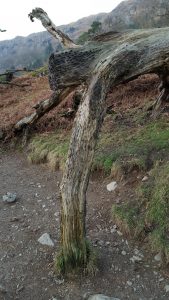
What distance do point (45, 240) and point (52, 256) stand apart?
476 millimetres

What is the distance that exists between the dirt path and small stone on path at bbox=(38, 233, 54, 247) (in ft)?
0.28

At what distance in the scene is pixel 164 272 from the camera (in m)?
5.55

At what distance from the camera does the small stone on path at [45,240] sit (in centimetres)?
643

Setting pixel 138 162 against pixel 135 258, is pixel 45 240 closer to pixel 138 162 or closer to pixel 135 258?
pixel 135 258

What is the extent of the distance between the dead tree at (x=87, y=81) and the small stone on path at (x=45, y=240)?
1.01 metres

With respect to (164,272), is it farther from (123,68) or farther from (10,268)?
(123,68)

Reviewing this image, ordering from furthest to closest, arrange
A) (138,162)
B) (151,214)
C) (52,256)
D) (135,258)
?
(138,162)
(151,214)
(52,256)
(135,258)

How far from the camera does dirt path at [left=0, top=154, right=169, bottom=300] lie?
5.35 meters

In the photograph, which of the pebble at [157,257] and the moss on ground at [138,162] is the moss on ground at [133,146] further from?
the pebble at [157,257]

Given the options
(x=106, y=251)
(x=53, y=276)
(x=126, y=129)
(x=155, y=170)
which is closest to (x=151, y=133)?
(x=126, y=129)

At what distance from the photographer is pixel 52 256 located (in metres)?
6.09

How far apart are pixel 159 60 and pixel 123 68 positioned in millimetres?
1110

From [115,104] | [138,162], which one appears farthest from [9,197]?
[115,104]

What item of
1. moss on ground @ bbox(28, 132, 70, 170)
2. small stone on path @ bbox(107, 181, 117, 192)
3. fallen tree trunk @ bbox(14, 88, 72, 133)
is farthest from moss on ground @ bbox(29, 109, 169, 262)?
fallen tree trunk @ bbox(14, 88, 72, 133)
